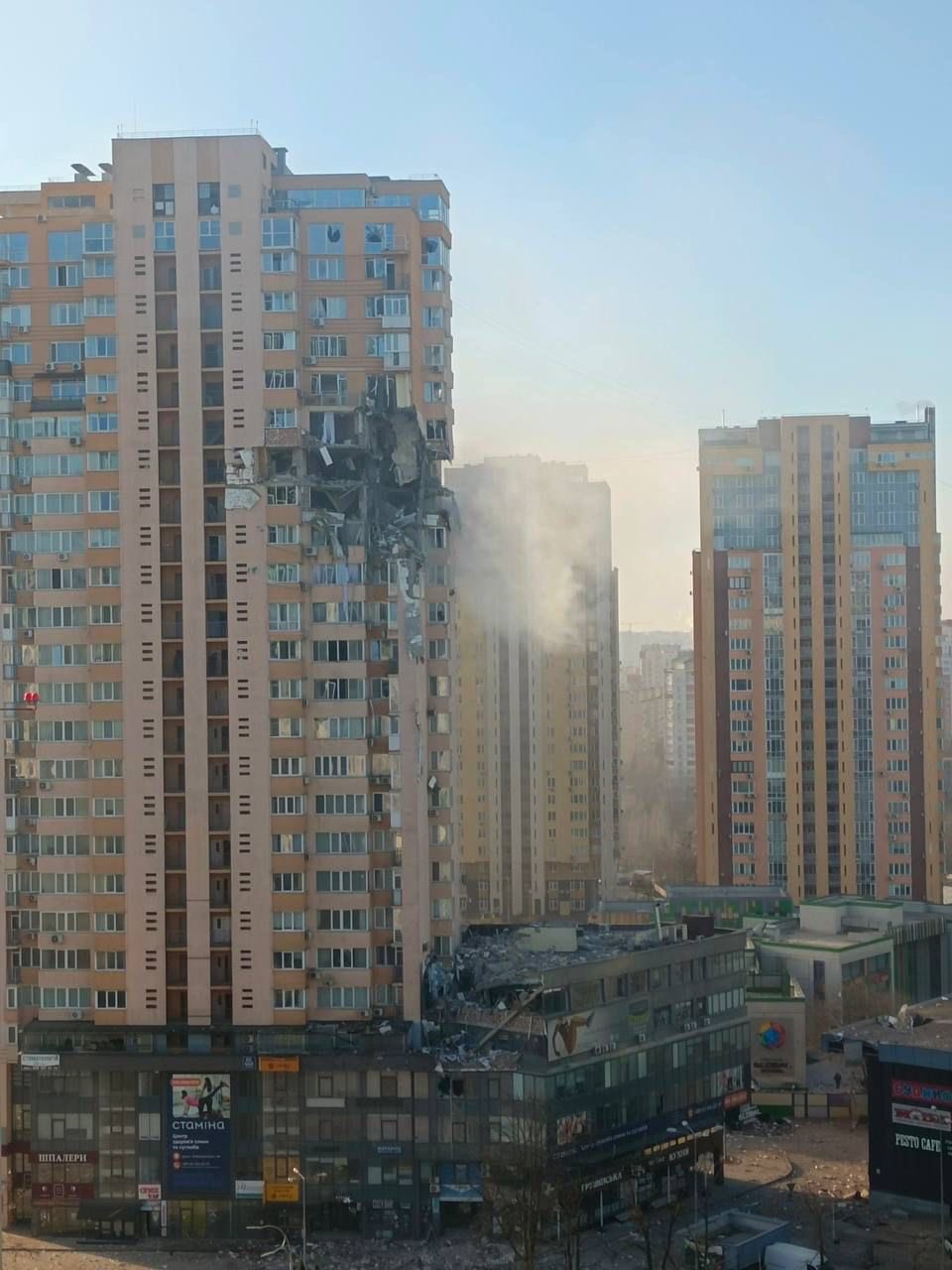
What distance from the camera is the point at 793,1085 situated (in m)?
46.5

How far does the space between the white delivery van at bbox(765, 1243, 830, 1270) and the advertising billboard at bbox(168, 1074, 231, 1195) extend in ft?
38.1

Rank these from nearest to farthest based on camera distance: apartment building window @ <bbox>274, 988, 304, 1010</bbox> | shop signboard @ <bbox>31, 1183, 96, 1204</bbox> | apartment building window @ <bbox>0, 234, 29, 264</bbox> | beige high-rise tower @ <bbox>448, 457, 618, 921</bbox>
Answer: shop signboard @ <bbox>31, 1183, 96, 1204</bbox> < apartment building window @ <bbox>274, 988, 304, 1010</bbox> < apartment building window @ <bbox>0, 234, 29, 264</bbox> < beige high-rise tower @ <bbox>448, 457, 618, 921</bbox>

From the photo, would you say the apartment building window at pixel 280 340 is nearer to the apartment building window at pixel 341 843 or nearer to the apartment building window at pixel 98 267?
the apartment building window at pixel 98 267

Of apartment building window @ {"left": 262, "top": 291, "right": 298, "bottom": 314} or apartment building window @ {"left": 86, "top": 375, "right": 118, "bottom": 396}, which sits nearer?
apartment building window @ {"left": 262, "top": 291, "right": 298, "bottom": 314}

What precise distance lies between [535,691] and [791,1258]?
42546mm

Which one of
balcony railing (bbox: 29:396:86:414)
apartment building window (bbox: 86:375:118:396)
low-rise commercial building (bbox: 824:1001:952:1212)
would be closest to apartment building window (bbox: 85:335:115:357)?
apartment building window (bbox: 86:375:118:396)

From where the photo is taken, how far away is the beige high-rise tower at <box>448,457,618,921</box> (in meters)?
72.4

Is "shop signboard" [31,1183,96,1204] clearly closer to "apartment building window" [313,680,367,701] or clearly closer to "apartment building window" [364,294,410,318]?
→ "apartment building window" [313,680,367,701]

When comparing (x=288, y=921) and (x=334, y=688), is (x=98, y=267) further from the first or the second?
(x=288, y=921)

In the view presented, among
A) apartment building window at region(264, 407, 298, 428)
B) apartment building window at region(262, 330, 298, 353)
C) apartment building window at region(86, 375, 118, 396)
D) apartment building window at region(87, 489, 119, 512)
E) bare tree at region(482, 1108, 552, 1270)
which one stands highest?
apartment building window at region(262, 330, 298, 353)

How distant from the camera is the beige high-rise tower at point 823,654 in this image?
6494cm

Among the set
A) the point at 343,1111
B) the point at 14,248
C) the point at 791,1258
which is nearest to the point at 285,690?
the point at 343,1111

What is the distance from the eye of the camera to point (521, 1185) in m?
33.0

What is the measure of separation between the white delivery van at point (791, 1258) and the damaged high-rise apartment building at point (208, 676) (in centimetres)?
907
